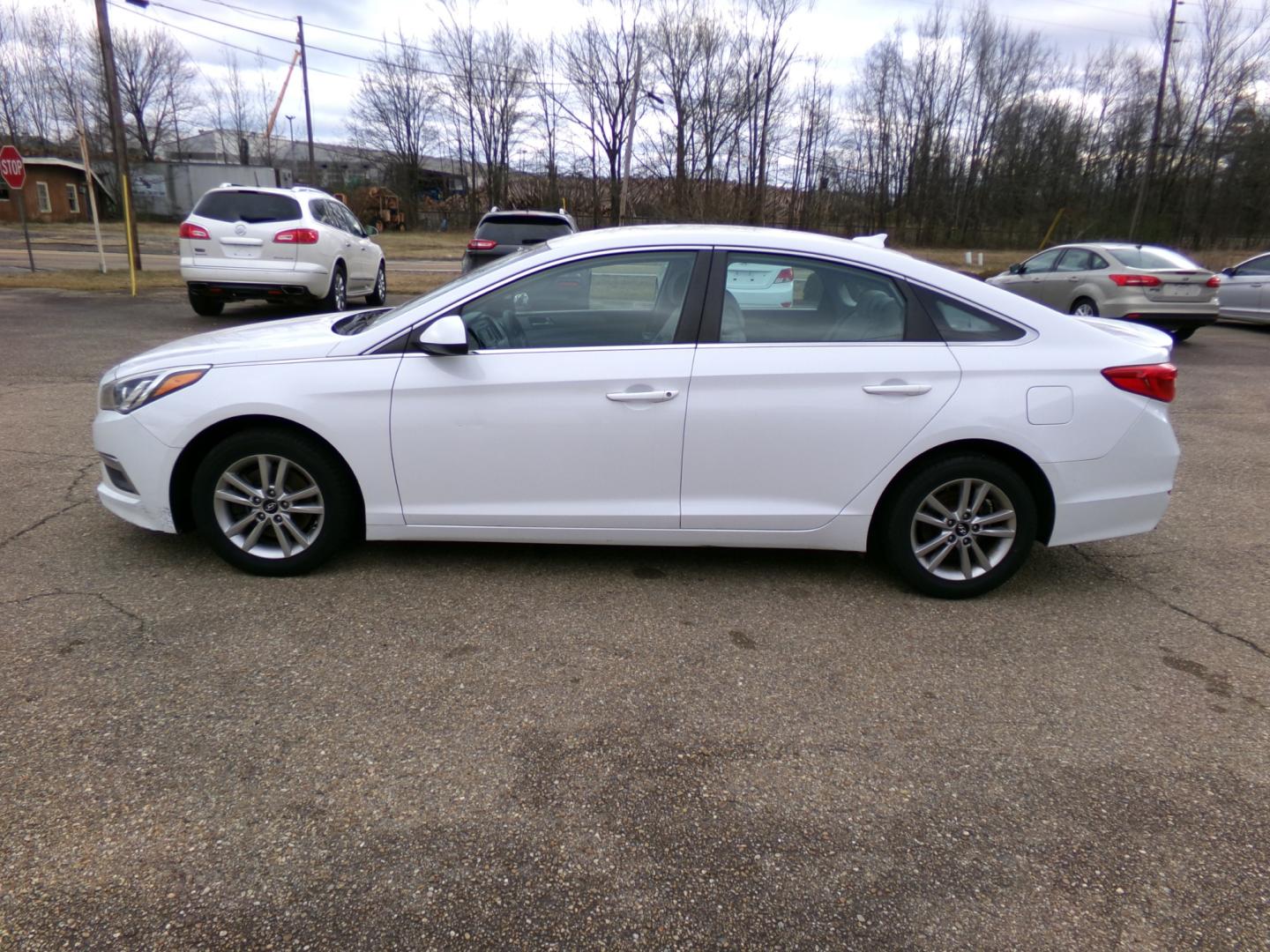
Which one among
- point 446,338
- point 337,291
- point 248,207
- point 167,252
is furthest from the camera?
point 167,252

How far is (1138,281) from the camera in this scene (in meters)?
13.0

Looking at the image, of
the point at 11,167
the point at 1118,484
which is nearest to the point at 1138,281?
the point at 1118,484

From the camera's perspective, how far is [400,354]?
3914mm

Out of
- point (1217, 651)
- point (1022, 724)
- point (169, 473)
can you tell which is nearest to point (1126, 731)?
point (1022, 724)

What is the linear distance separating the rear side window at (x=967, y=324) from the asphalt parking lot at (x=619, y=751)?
123 cm

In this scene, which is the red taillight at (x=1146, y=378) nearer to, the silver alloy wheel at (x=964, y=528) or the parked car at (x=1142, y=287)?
the silver alloy wheel at (x=964, y=528)

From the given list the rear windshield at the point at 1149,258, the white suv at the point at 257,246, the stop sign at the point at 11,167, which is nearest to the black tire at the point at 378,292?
the white suv at the point at 257,246

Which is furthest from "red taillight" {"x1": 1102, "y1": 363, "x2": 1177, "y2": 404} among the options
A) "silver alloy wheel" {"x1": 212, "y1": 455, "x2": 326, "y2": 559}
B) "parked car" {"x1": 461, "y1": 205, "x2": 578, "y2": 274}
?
"parked car" {"x1": 461, "y1": 205, "x2": 578, "y2": 274}

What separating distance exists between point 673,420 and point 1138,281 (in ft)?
39.1

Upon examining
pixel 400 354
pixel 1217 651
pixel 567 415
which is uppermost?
pixel 400 354

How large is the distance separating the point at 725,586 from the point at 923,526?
3.13 feet

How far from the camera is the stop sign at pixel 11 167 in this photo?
54.0 feet

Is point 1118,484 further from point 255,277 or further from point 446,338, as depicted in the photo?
point 255,277

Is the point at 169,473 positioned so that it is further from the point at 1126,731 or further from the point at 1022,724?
the point at 1126,731
